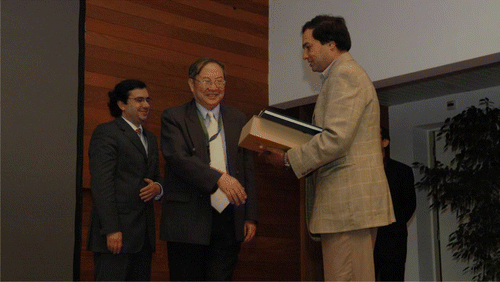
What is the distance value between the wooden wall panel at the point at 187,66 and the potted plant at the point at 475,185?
1346 millimetres

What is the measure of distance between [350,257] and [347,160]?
13.7 inches

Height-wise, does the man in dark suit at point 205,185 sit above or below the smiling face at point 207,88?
below

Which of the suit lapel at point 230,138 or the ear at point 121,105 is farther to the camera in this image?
the ear at point 121,105

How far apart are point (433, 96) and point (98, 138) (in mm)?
3969

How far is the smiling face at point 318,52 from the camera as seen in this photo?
247cm

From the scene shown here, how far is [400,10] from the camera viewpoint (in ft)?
14.6

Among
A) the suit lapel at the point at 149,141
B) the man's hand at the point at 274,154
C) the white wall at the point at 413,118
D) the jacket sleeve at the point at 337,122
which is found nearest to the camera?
the jacket sleeve at the point at 337,122

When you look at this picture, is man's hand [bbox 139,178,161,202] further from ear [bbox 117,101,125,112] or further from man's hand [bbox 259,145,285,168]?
man's hand [bbox 259,145,285,168]

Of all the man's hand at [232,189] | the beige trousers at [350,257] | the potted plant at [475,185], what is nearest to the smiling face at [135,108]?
the man's hand at [232,189]

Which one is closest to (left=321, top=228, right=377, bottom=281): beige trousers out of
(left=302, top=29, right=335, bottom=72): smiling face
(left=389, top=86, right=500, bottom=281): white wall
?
(left=302, top=29, right=335, bottom=72): smiling face

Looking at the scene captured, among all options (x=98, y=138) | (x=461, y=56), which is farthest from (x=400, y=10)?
(x=98, y=138)

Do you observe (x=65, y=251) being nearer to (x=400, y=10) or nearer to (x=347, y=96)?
(x=347, y=96)

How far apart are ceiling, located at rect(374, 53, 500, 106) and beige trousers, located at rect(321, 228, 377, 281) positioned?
240cm

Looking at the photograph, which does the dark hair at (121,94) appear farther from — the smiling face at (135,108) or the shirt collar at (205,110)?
the shirt collar at (205,110)
